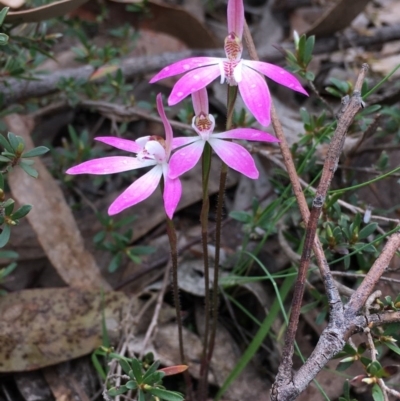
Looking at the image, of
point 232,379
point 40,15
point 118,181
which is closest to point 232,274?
point 232,379

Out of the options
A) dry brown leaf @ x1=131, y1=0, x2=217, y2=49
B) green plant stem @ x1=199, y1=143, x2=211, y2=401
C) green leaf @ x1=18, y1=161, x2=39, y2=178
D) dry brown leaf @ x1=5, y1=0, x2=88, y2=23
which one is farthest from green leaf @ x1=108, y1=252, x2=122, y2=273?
dry brown leaf @ x1=131, y1=0, x2=217, y2=49

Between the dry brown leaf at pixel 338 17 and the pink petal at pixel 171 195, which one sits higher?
the dry brown leaf at pixel 338 17

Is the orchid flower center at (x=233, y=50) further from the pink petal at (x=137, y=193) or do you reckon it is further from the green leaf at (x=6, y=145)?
the green leaf at (x=6, y=145)

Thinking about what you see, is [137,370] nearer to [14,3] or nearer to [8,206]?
[8,206]

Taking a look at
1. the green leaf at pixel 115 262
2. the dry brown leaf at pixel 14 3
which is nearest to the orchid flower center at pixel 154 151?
the dry brown leaf at pixel 14 3

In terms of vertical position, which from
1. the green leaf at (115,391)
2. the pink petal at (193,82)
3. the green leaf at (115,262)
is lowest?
the green leaf at (115,262)

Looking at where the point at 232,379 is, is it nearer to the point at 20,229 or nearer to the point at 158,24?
the point at 20,229
